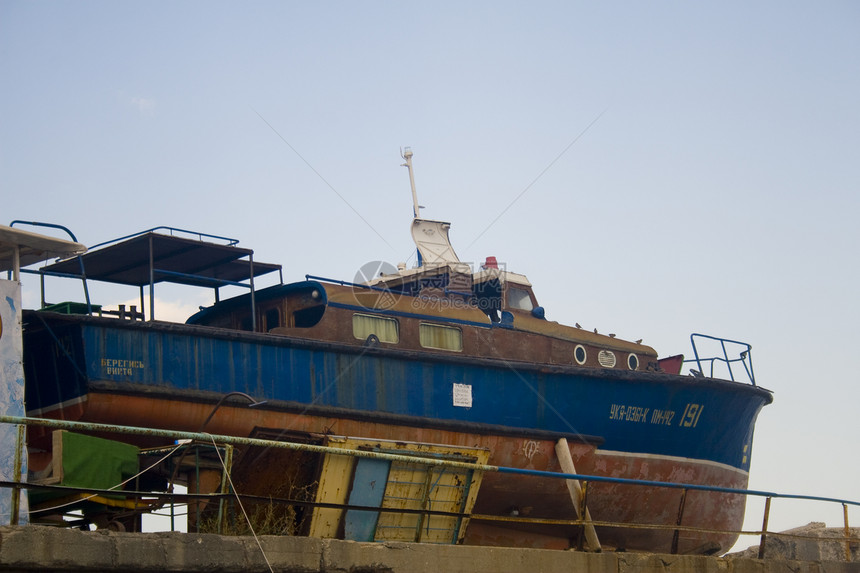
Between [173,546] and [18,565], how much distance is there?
1.10 m

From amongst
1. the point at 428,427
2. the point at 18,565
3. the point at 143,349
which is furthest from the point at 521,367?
the point at 18,565

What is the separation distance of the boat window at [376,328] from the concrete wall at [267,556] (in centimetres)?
618

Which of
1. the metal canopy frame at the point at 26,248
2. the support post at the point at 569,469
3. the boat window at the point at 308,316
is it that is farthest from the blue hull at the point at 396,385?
the metal canopy frame at the point at 26,248

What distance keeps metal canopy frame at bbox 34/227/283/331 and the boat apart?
4cm

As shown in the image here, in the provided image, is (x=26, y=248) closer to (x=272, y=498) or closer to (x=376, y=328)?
(x=272, y=498)

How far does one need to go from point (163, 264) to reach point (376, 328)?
11.3ft

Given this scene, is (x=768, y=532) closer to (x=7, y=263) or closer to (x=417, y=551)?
(x=417, y=551)

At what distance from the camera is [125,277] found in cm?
1530

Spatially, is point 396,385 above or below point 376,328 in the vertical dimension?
below

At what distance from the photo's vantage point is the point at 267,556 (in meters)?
7.47

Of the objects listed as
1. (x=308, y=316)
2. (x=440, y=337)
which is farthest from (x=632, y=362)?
(x=308, y=316)

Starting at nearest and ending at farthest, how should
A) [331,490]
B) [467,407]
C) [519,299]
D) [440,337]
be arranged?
[331,490]
[467,407]
[440,337]
[519,299]

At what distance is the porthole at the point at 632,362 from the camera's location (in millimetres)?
17641

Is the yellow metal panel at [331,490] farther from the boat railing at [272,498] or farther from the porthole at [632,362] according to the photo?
the porthole at [632,362]
